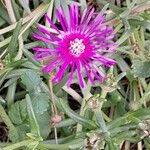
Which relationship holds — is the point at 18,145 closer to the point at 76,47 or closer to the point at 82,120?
the point at 82,120

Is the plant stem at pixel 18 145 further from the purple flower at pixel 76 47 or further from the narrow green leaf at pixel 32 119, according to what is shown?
the purple flower at pixel 76 47

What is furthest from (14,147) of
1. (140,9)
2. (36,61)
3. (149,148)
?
(140,9)

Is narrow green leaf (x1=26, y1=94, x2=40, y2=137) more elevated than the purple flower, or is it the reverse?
the purple flower

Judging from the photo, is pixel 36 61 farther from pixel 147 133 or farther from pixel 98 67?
pixel 147 133

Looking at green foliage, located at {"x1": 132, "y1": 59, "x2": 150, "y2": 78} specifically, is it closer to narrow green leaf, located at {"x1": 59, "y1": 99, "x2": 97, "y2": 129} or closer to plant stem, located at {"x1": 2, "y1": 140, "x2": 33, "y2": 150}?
narrow green leaf, located at {"x1": 59, "y1": 99, "x2": 97, "y2": 129}

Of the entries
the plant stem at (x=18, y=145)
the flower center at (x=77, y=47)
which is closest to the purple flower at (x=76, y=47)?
the flower center at (x=77, y=47)

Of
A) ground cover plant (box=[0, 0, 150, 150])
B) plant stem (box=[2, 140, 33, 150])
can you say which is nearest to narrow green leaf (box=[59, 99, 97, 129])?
ground cover plant (box=[0, 0, 150, 150])

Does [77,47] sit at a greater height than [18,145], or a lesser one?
greater

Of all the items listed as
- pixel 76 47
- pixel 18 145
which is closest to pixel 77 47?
pixel 76 47
